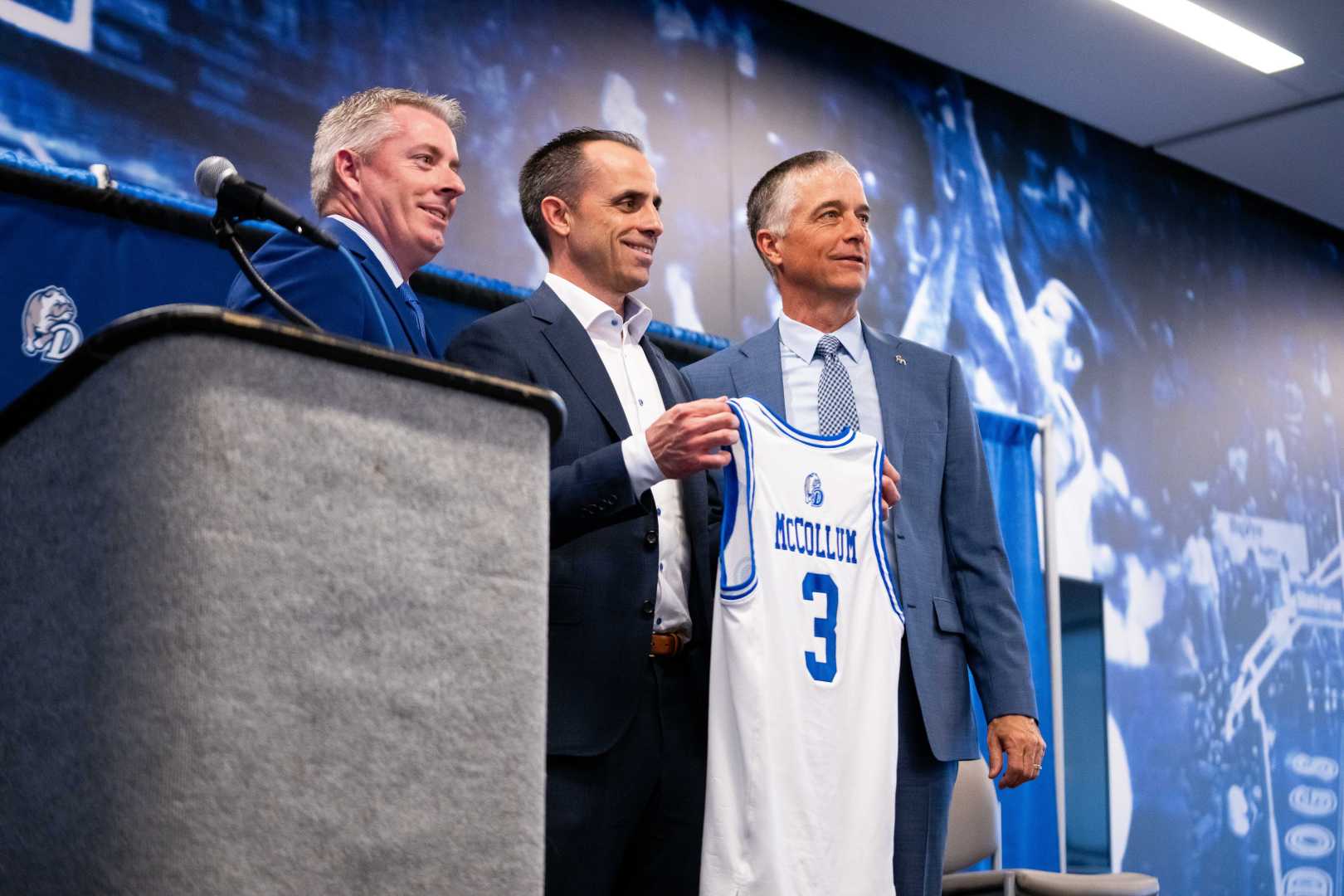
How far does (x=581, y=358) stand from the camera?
2.15 meters

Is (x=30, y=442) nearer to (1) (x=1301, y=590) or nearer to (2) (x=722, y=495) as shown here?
(2) (x=722, y=495)

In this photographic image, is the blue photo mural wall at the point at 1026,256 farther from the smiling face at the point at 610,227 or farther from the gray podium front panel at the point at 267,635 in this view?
the gray podium front panel at the point at 267,635

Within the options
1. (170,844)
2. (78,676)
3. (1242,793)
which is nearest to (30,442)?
(78,676)

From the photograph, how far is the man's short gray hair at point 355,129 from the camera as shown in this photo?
2.30 meters

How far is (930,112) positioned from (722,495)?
12.3 ft

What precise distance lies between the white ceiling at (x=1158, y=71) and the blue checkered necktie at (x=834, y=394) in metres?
2.96

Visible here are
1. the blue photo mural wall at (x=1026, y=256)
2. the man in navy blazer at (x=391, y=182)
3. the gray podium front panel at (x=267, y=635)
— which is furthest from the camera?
the blue photo mural wall at (x=1026, y=256)

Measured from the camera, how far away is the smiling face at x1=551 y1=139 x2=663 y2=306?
236cm

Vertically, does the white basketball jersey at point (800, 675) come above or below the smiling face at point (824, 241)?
below

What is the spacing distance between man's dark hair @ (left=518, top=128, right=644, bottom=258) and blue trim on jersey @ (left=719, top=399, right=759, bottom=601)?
54 cm

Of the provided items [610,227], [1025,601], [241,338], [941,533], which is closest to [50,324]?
[610,227]

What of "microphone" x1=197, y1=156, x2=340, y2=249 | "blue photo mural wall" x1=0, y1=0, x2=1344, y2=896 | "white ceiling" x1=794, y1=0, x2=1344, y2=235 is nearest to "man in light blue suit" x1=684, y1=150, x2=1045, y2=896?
"microphone" x1=197, y1=156, x2=340, y2=249

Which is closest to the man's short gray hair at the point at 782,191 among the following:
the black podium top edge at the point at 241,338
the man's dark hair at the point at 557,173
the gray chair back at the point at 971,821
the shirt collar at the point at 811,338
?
the shirt collar at the point at 811,338

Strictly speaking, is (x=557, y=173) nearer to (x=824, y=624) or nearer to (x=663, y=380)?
(x=663, y=380)
